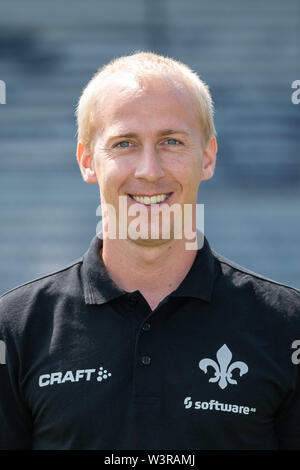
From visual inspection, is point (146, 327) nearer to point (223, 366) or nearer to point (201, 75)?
point (223, 366)

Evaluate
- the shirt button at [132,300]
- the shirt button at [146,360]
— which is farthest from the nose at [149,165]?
the shirt button at [146,360]

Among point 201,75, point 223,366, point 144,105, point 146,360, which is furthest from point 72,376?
point 201,75

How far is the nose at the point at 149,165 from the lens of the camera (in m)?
2.07

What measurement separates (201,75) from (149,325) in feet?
12.3

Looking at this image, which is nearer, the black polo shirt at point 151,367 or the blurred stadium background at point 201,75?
the black polo shirt at point 151,367

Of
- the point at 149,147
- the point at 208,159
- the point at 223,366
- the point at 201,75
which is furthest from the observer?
the point at 201,75

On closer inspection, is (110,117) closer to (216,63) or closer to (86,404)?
(86,404)

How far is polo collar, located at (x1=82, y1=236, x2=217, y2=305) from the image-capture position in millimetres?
2082

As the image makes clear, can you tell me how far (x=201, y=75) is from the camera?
18.2 feet

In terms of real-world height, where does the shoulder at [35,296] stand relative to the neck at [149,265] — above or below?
below

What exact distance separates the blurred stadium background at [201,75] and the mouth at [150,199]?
10.9 ft

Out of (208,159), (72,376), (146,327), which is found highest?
(208,159)

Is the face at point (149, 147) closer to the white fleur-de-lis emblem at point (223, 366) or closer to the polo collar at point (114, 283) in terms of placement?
the polo collar at point (114, 283)
